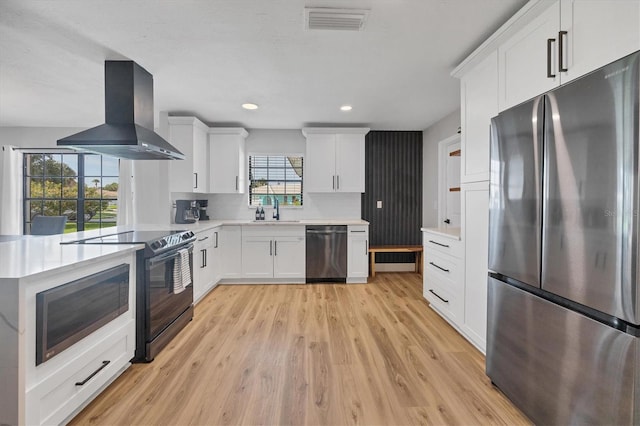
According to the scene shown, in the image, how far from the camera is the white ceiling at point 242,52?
6.05 feet

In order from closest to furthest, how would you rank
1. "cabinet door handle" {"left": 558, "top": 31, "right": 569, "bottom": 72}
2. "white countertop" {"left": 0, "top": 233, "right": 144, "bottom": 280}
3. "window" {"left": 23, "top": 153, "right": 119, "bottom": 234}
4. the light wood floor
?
"white countertop" {"left": 0, "top": 233, "right": 144, "bottom": 280}
"cabinet door handle" {"left": 558, "top": 31, "right": 569, "bottom": 72}
the light wood floor
"window" {"left": 23, "top": 153, "right": 119, "bottom": 234}

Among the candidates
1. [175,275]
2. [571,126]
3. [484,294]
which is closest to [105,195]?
[175,275]

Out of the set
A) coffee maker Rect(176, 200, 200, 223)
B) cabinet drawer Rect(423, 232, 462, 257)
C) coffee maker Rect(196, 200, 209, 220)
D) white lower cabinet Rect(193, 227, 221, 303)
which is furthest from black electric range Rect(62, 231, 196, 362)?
cabinet drawer Rect(423, 232, 462, 257)

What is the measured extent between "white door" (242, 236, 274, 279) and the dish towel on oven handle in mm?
1424

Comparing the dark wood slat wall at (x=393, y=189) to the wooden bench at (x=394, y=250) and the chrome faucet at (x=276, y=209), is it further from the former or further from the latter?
the chrome faucet at (x=276, y=209)

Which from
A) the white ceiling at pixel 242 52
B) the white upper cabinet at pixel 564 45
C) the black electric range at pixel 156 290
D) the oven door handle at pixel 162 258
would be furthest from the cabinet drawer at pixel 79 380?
the white upper cabinet at pixel 564 45

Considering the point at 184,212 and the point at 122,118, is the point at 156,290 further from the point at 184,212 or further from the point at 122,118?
the point at 184,212

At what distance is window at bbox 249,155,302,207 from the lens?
16.1 feet

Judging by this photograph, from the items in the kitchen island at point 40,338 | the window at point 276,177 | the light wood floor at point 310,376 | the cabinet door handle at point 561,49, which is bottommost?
the light wood floor at point 310,376

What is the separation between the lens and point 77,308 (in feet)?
5.15

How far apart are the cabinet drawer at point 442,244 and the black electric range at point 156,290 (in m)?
2.49

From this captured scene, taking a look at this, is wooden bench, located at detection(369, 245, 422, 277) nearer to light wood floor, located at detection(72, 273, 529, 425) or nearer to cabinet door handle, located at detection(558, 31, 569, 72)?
light wood floor, located at detection(72, 273, 529, 425)

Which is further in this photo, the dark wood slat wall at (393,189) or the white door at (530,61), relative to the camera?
the dark wood slat wall at (393,189)

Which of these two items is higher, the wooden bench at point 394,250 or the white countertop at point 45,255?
the white countertop at point 45,255
